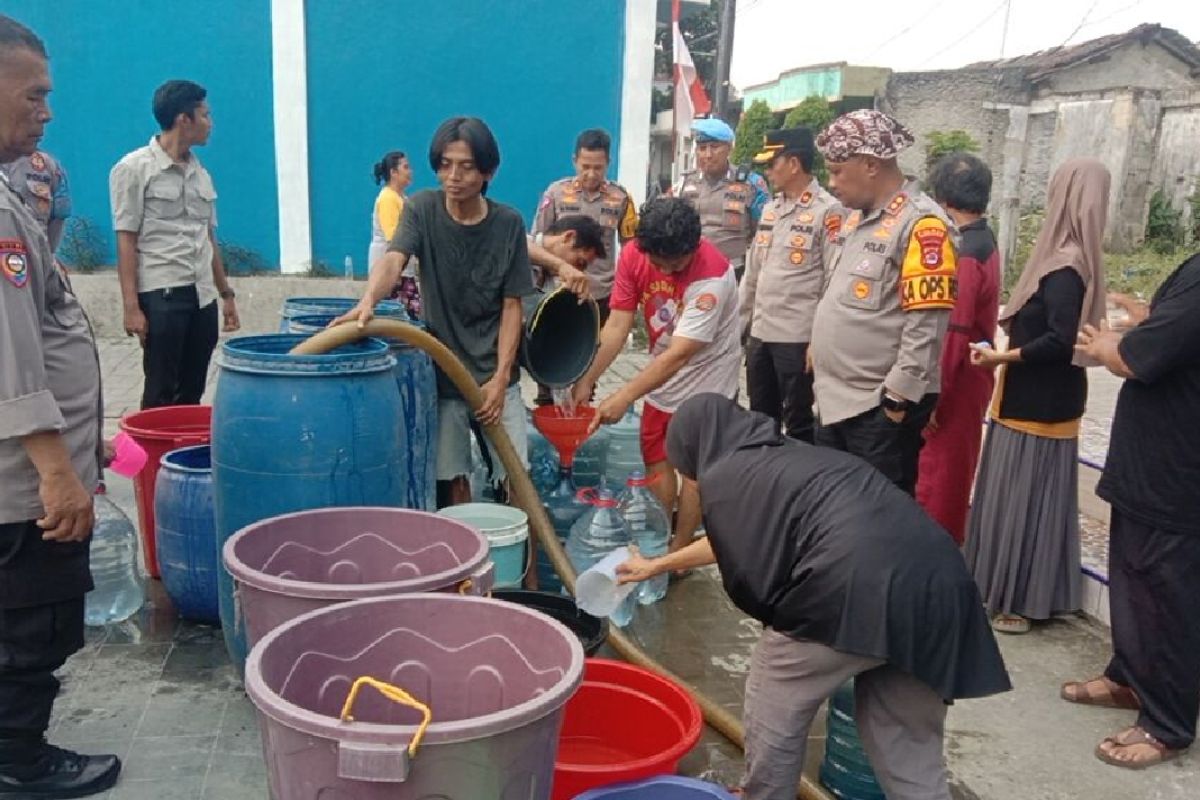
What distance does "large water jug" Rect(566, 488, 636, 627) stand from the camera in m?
4.11

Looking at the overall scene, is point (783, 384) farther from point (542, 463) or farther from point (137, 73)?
point (137, 73)

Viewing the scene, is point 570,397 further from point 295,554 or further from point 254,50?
point 254,50

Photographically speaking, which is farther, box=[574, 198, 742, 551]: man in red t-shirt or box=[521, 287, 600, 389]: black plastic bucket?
box=[521, 287, 600, 389]: black plastic bucket

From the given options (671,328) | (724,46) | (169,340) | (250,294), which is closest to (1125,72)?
(724,46)

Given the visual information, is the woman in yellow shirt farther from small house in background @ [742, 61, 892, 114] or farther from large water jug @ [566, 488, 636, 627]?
small house in background @ [742, 61, 892, 114]

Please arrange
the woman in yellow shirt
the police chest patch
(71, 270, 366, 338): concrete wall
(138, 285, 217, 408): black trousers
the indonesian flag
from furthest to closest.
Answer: the indonesian flag, (71, 270, 366, 338): concrete wall, the woman in yellow shirt, (138, 285, 217, 408): black trousers, the police chest patch

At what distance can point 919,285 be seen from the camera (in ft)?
11.3

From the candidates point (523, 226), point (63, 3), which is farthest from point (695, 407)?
point (63, 3)

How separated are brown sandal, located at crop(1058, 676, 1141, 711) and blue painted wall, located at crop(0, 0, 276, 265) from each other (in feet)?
28.8

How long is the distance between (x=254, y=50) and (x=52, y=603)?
8192mm

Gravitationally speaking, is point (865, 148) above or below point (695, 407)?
above

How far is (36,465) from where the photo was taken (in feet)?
7.64

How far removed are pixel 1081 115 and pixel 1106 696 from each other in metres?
15.4

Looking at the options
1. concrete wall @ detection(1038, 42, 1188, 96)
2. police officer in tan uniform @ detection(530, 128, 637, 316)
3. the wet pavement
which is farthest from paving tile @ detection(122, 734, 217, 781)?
concrete wall @ detection(1038, 42, 1188, 96)
